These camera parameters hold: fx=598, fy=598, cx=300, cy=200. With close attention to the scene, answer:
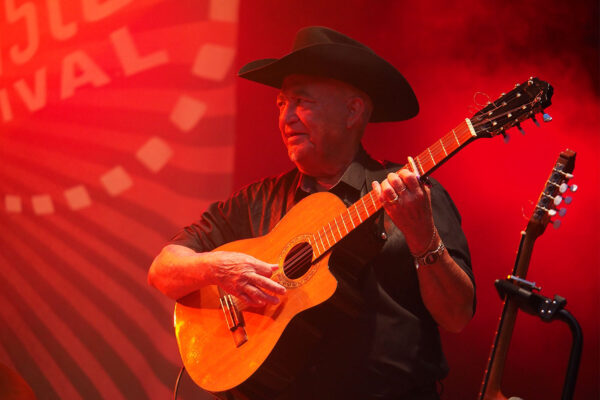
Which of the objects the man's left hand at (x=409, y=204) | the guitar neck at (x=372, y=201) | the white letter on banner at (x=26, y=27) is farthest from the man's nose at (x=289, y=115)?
the white letter on banner at (x=26, y=27)

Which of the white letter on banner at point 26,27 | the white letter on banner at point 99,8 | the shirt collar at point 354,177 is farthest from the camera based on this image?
the white letter on banner at point 26,27

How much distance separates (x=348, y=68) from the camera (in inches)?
83.0

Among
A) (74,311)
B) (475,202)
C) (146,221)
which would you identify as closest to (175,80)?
(146,221)

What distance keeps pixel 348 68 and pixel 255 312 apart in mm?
903

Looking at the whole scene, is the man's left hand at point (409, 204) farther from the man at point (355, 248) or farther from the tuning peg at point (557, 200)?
the tuning peg at point (557, 200)

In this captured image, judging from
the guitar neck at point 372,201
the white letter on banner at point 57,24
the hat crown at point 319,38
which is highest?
the white letter on banner at point 57,24

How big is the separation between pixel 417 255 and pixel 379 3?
1466 millimetres

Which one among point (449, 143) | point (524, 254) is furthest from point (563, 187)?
point (449, 143)

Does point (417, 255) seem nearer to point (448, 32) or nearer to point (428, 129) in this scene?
point (428, 129)

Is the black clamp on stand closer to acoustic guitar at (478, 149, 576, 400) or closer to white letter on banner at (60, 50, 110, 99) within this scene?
acoustic guitar at (478, 149, 576, 400)

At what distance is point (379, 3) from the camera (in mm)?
2729

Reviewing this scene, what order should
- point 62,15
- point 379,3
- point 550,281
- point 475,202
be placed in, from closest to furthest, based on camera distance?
1. point 550,281
2. point 475,202
3. point 379,3
4. point 62,15

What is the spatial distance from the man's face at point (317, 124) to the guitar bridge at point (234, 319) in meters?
0.54

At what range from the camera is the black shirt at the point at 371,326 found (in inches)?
72.1
